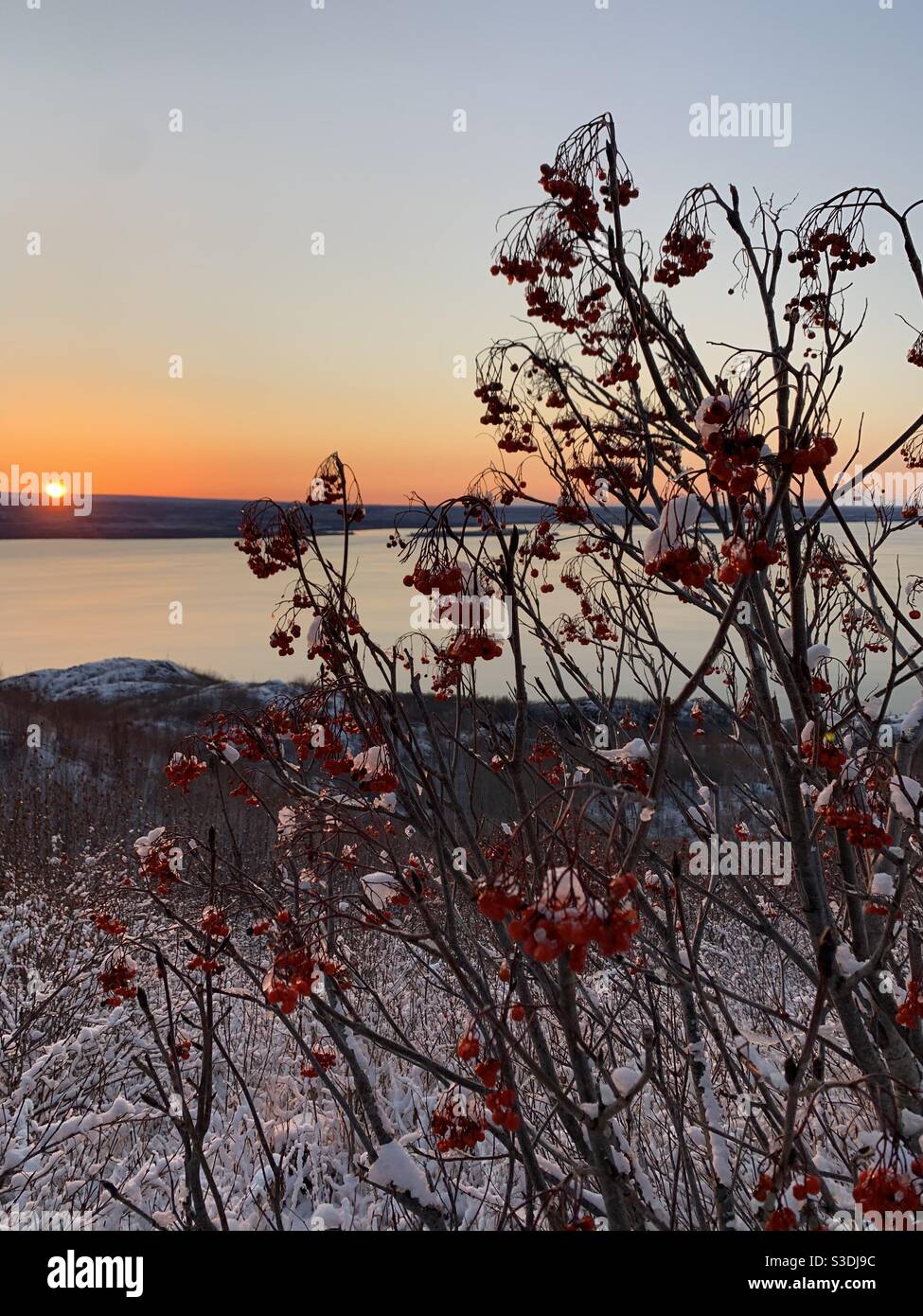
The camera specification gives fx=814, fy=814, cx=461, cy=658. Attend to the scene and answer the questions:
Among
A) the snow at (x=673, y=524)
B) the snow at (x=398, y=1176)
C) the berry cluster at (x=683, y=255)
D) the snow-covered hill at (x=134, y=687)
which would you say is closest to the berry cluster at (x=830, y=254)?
the berry cluster at (x=683, y=255)

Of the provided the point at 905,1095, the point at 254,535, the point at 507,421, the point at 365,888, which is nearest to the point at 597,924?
the point at 905,1095

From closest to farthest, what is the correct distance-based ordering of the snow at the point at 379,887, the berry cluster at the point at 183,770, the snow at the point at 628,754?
the snow at the point at 628,754, the snow at the point at 379,887, the berry cluster at the point at 183,770

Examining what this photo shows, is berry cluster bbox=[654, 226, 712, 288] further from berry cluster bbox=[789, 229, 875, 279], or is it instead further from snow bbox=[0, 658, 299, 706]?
snow bbox=[0, 658, 299, 706]

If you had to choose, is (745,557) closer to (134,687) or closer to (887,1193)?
(887,1193)

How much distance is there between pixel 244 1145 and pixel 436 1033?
177 cm

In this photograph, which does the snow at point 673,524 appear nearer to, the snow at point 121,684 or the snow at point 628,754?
the snow at point 628,754

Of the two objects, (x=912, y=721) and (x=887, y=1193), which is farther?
(x=912, y=721)

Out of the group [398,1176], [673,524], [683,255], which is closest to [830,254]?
[683,255]

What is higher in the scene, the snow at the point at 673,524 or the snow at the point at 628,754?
the snow at the point at 673,524

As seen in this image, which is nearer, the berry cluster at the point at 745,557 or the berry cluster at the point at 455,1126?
the berry cluster at the point at 745,557

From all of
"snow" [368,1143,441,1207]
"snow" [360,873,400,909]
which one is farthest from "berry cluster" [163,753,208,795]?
"snow" [368,1143,441,1207]

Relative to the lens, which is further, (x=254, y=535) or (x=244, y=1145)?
(x=244, y=1145)
